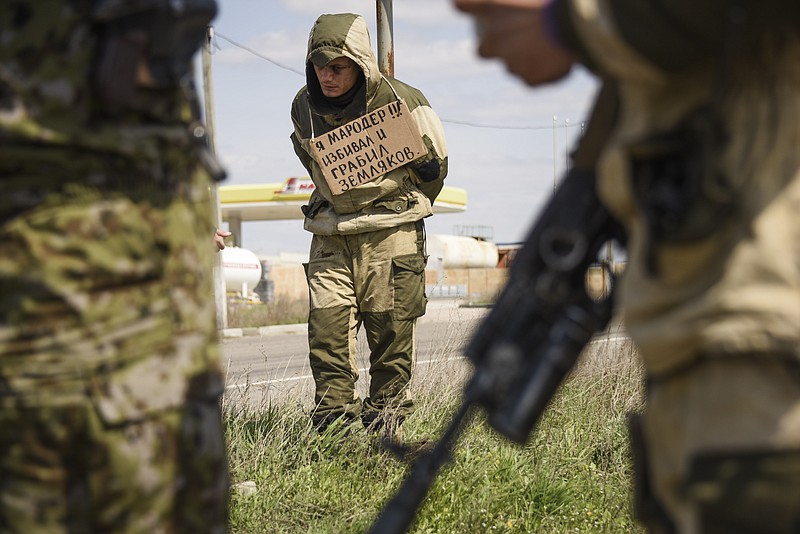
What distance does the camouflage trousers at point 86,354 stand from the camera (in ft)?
6.22

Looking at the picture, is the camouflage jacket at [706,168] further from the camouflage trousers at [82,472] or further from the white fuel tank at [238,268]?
the white fuel tank at [238,268]

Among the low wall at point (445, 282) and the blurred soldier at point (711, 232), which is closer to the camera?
the blurred soldier at point (711, 232)

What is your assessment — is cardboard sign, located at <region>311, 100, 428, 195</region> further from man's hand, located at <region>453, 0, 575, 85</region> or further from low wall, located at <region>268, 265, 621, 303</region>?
low wall, located at <region>268, 265, 621, 303</region>

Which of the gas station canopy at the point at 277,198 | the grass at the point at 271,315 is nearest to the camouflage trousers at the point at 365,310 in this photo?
the grass at the point at 271,315

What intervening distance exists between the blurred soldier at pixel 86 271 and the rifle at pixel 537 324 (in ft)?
1.63

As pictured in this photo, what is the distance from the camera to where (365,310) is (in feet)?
18.3

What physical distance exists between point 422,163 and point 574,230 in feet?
11.9

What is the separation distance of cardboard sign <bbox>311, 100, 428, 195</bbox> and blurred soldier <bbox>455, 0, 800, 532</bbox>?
3.54 m

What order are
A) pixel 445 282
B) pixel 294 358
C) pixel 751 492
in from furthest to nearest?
1. pixel 445 282
2. pixel 294 358
3. pixel 751 492

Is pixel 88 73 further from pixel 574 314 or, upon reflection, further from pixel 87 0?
pixel 574 314

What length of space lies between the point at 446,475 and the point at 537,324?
2545 mm

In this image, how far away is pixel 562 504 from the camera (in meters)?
4.25

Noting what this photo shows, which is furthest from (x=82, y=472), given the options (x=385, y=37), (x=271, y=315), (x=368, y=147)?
(x=271, y=315)

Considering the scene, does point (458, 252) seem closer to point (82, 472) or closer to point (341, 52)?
point (341, 52)
